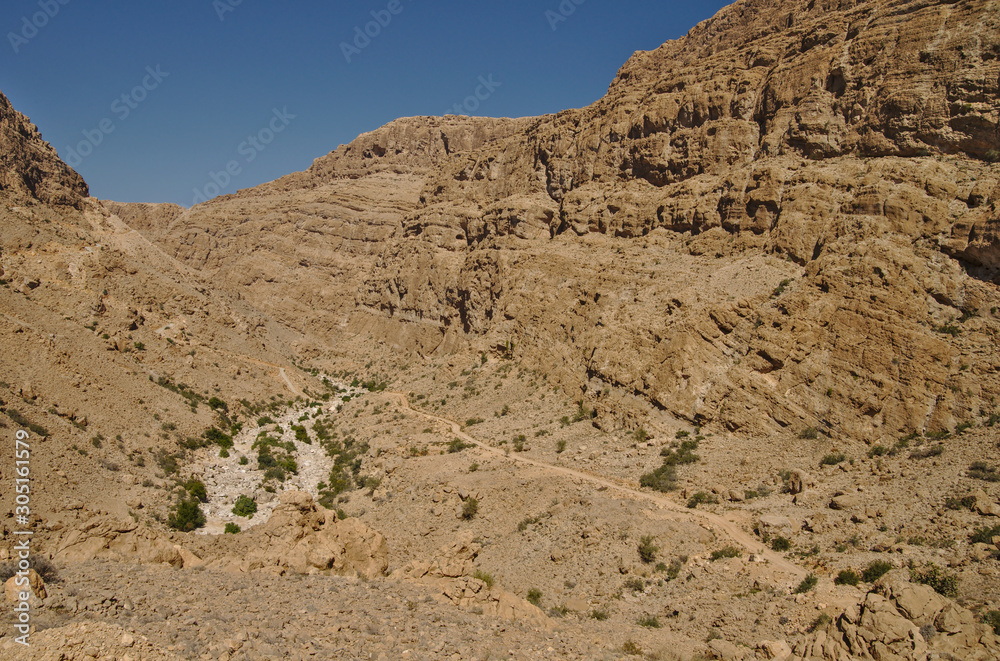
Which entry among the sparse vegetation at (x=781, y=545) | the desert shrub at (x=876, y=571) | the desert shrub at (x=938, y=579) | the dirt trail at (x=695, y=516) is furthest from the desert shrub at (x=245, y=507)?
the desert shrub at (x=938, y=579)

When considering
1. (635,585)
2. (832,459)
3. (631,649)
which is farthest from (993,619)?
(832,459)

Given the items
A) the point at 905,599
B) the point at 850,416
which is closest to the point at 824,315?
the point at 850,416

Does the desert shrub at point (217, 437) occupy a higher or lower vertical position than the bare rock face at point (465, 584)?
higher

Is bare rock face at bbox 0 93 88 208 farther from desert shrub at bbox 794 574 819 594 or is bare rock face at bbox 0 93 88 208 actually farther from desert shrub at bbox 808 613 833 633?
desert shrub at bbox 808 613 833 633

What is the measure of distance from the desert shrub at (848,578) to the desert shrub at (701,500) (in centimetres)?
704

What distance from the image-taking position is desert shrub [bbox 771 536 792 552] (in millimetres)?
17844

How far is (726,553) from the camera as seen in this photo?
57.9 ft

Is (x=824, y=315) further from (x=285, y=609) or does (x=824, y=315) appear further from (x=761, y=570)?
(x=285, y=609)

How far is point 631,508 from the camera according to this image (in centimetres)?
2141

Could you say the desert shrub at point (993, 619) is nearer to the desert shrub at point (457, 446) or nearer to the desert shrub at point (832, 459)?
the desert shrub at point (832, 459)

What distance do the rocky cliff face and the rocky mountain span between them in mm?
158

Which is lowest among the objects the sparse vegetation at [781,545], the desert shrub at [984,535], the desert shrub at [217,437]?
the sparse vegetation at [781,545]

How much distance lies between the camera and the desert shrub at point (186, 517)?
23031mm

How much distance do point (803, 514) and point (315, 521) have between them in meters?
14.9
